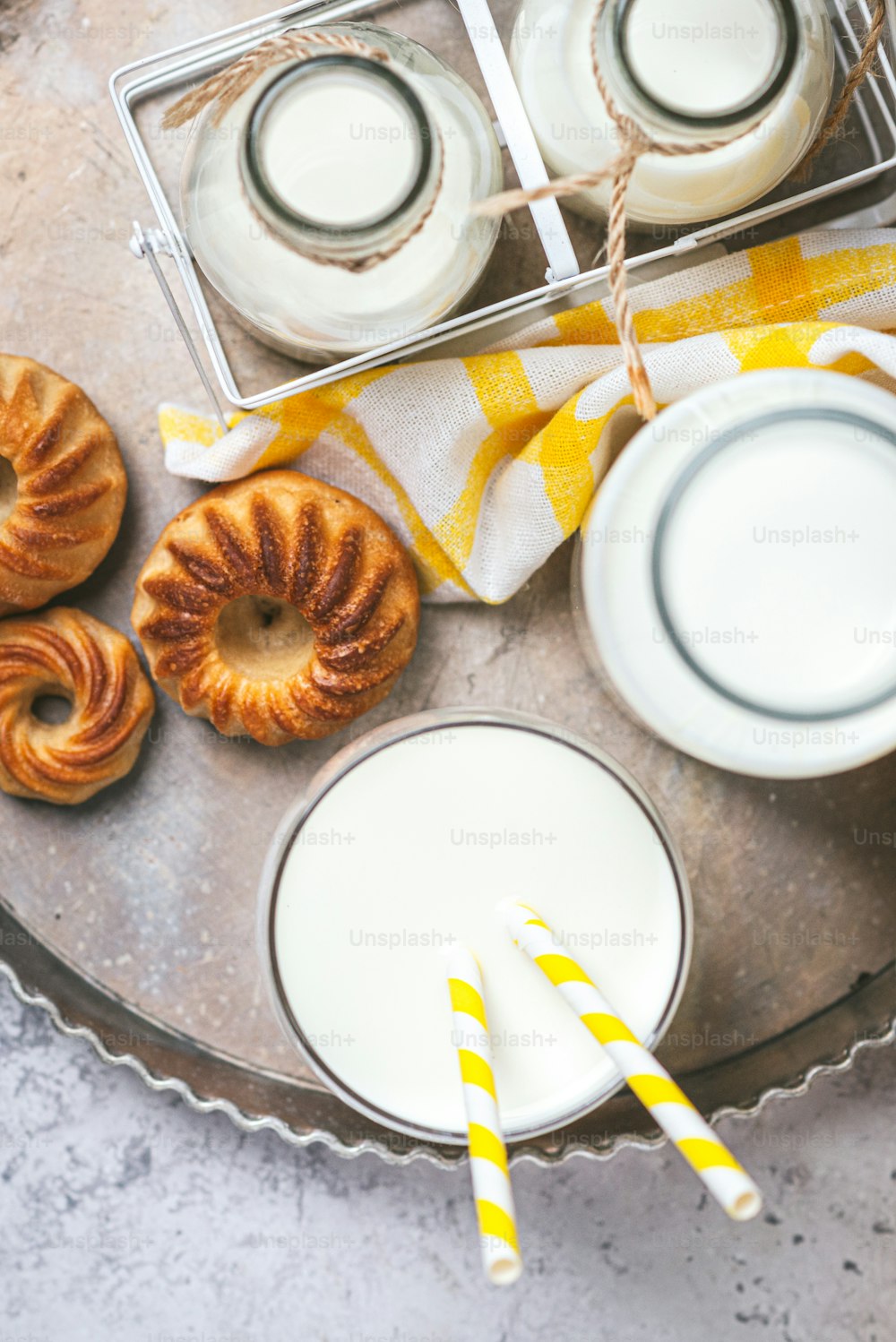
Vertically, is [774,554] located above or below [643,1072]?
above

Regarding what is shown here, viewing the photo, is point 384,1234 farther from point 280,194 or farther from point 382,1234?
point 280,194

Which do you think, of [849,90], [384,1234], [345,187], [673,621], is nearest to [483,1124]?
[673,621]

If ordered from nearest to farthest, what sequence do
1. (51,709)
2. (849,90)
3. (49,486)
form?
(849,90), (49,486), (51,709)

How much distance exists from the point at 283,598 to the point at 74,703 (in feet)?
0.66

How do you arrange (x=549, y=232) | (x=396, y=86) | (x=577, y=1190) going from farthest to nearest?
1. (x=577, y=1190)
2. (x=549, y=232)
3. (x=396, y=86)

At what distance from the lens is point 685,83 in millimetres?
645

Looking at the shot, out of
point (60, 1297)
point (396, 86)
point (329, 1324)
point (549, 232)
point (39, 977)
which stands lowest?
point (329, 1324)

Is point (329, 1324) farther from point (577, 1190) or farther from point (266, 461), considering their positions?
point (266, 461)

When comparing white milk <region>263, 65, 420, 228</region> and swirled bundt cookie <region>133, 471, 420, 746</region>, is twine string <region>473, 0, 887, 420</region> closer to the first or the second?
white milk <region>263, 65, 420, 228</region>

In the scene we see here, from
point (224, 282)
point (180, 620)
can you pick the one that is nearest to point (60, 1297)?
point (180, 620)

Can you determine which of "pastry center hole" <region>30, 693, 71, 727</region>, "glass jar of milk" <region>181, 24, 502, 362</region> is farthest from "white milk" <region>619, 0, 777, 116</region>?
"pastry center hole" <region>30, 693, 71, 727</region>

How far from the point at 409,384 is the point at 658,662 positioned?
0.32m

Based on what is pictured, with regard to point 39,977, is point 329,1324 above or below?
below

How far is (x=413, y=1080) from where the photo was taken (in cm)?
81
